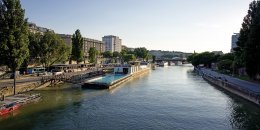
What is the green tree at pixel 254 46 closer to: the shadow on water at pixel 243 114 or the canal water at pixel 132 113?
the canal water at pixel 132 113

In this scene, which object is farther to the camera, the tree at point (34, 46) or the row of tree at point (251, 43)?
the tree at point (34, 46)

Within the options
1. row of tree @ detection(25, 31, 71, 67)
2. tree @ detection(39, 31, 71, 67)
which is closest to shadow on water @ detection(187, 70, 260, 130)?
tree @ detection(39, 31, 71, 67)

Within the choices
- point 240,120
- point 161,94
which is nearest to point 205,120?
point 240,120

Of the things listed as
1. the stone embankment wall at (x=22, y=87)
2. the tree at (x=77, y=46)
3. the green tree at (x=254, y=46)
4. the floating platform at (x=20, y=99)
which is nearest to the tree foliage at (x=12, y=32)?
the stone embankment wall at (x=22, y=87)

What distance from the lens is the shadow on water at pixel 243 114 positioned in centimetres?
4016

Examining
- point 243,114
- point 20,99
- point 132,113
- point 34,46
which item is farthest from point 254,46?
point 34,46

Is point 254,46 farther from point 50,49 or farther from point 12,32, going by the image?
point 50,49

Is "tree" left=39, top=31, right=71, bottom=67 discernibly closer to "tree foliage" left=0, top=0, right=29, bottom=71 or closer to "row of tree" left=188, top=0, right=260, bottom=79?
"tree foliage" left=0, top=0, right=29, bottom=71

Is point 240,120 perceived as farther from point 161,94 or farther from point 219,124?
point 161,94

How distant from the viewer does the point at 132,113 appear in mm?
46031

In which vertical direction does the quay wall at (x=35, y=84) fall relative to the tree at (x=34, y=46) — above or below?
below

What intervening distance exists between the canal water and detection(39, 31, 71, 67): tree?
32.1 m

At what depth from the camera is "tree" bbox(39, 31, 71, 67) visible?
93625mm

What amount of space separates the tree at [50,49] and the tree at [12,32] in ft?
126
